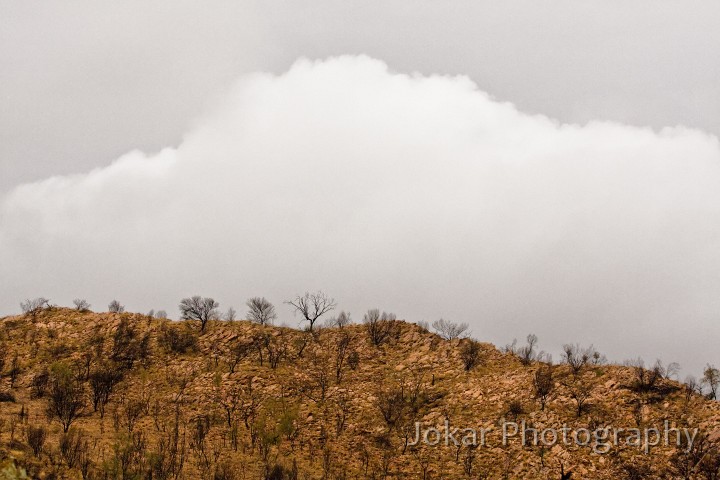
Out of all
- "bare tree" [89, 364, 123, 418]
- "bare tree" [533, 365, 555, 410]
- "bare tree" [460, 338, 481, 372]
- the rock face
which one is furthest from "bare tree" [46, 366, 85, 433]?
"bare tree" [533, 365, 555, 410]

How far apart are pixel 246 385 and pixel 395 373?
459 inches

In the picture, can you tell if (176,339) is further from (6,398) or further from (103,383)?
(6,398)

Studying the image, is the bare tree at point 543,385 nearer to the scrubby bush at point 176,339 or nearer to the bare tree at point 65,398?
the scrubby bush at point 176,339

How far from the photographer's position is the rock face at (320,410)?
26.1m

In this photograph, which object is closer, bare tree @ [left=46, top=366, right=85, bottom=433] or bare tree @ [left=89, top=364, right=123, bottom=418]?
bare tree @ [left=46, top=366, right=85, bottom=433]

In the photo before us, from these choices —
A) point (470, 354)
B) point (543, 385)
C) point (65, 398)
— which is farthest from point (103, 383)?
point (543, 385)

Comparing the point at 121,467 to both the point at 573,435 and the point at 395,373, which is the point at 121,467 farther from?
the point at 573,435

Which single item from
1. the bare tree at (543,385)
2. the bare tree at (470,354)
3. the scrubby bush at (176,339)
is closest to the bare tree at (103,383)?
the scrubby bush at (176,339)

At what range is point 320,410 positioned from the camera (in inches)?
1344

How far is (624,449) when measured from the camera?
88.3ft

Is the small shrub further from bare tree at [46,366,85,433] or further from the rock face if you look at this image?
bare tree at [46,366,85,433]

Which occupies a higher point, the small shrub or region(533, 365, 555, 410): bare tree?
region(533, 365, 555, 410): bare tree

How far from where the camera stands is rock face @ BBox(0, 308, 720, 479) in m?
26.1

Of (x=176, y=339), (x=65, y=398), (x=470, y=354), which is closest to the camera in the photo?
(x=65, y=398)
